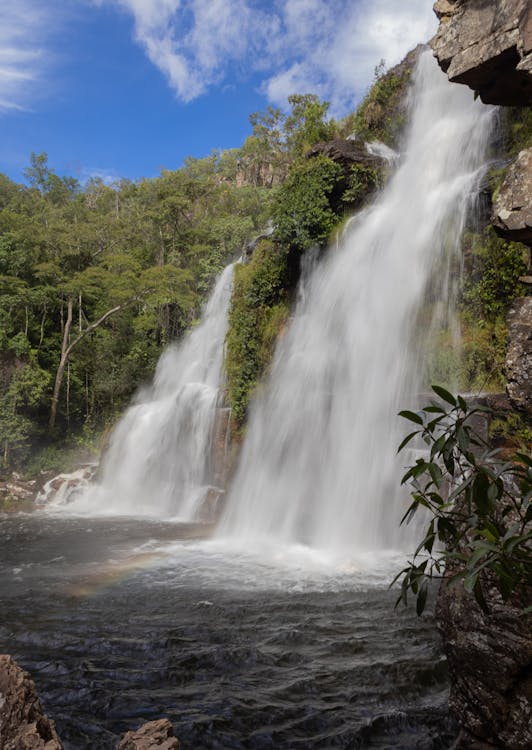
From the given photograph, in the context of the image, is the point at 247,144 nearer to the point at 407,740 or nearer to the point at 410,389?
the point at 410,389

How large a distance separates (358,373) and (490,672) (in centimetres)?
895

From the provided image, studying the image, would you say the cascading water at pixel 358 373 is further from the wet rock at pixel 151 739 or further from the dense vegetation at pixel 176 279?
the wet rock at pixel 151 739

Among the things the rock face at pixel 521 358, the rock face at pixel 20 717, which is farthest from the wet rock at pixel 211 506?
the rock face at pixel 20 717

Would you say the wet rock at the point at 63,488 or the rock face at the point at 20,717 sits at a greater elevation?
the rock face at the point at 20,717

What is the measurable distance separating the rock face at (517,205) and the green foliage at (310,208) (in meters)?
9.76

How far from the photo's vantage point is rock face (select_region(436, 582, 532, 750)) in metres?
3.33

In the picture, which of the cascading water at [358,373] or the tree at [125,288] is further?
the tree at [125,288]

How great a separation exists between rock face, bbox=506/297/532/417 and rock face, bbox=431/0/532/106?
2643 mm

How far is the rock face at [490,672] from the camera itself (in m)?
3.33

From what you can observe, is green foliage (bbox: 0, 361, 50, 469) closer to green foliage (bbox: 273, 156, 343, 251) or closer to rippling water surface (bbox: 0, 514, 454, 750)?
green foliage (bbox: 273, 156, 343, 251)

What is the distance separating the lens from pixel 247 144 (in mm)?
38656

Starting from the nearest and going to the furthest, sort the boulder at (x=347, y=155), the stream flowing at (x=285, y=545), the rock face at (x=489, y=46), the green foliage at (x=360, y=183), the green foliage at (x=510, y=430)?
the stream flowing at (x=285, y=545) < the rock face at (x=489, y=46) < the green foliage at (x=510, y=430) < the green foliage at (x=360, y=183) < the boulder at (x=347, y=155)

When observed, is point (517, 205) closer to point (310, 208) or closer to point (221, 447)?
point (221, 447)

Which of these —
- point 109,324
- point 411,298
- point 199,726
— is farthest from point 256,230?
point 199,726
